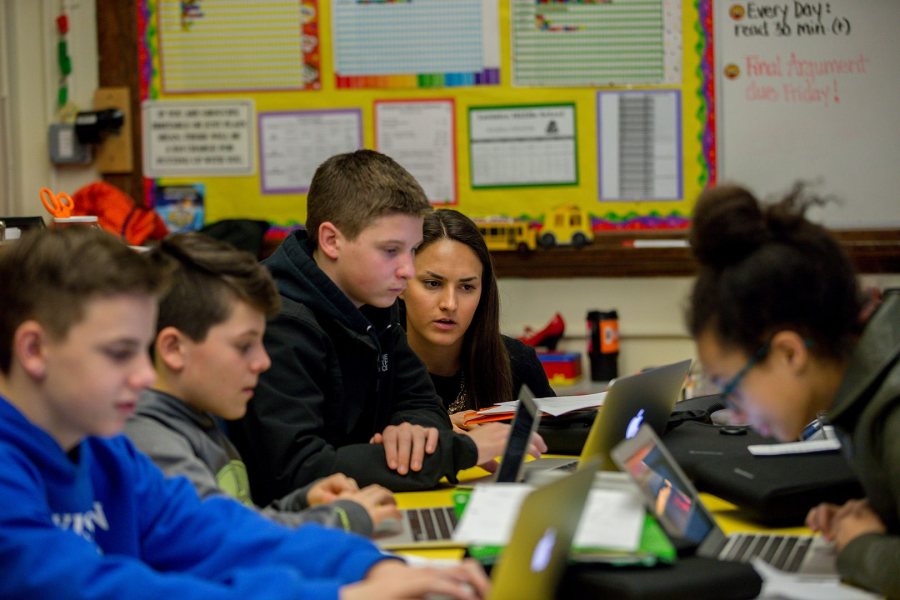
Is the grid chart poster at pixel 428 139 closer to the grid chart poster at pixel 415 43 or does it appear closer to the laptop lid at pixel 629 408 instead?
the grid chart poster at pixel 415 43

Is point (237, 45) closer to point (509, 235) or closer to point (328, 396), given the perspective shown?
point (509, 235)

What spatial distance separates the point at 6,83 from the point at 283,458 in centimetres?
265

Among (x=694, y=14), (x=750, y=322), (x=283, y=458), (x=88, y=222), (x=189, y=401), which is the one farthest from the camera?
(x=694, y=14)

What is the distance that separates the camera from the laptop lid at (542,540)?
3.09ft

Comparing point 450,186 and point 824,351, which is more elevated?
point 450,186

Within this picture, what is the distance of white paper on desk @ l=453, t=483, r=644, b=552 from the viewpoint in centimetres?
102

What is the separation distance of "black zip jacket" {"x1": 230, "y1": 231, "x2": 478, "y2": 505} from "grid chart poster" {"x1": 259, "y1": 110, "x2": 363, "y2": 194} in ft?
5.77

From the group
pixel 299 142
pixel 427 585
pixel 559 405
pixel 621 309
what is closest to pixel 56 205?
pixel 559 405

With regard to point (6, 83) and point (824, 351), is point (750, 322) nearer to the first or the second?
point (824, 351)

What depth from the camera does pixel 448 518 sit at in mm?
1560

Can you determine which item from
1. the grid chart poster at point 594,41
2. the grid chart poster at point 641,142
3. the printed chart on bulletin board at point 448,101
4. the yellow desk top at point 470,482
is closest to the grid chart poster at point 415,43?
the printed chart on bulletin board at point 448,101

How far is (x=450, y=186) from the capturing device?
12.5 feet

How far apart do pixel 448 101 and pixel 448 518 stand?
2.46 metres

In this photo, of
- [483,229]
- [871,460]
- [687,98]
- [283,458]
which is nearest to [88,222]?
[283,458]
